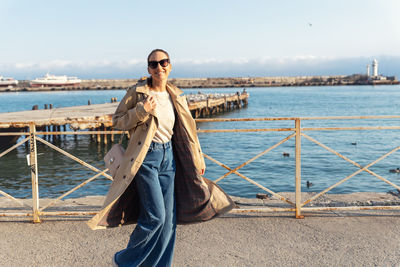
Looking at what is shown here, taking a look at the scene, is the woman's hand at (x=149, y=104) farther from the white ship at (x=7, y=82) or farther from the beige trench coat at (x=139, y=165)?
the white ship at (x=7, y=82)

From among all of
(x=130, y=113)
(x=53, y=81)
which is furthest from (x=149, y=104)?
(x=53, y=81)

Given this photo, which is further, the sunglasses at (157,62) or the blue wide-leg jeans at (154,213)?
the sunglasses at (157,62)

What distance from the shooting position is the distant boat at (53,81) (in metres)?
161

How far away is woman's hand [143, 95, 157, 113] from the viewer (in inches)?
131

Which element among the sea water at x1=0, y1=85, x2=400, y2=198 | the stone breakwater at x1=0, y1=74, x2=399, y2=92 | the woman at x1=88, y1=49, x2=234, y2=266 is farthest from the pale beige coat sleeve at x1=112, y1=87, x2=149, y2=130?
the stone breakwater at x1=0, y1=74, x2=399, y2=92

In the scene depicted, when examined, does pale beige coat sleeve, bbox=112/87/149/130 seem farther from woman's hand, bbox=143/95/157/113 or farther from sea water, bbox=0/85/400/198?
sea water, bbox=0/85/400/198

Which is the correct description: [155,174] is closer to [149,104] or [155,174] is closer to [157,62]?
[149,104]

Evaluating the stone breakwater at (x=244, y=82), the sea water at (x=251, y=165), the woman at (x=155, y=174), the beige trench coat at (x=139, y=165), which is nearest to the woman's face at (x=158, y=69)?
the woman at (x=155, y=174)

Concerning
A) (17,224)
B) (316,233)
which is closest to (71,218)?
(17,224)

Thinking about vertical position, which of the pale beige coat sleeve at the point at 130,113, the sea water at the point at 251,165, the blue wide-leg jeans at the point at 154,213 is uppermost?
the pale beige coat sleeve at the point at 130,113

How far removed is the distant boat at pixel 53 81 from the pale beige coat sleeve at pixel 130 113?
168 meters

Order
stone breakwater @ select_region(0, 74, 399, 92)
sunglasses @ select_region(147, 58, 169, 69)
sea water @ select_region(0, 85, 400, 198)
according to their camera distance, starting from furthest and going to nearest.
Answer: stone breakwater @ select_region(0, 74, 399, 92)
sea water @ select_region(0, 85, 400, 198)
sunglasses @ select_region(147, 58, 169, 69)

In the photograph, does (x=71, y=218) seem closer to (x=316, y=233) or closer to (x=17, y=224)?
(x=17, y=224)

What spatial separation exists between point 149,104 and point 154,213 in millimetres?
878
